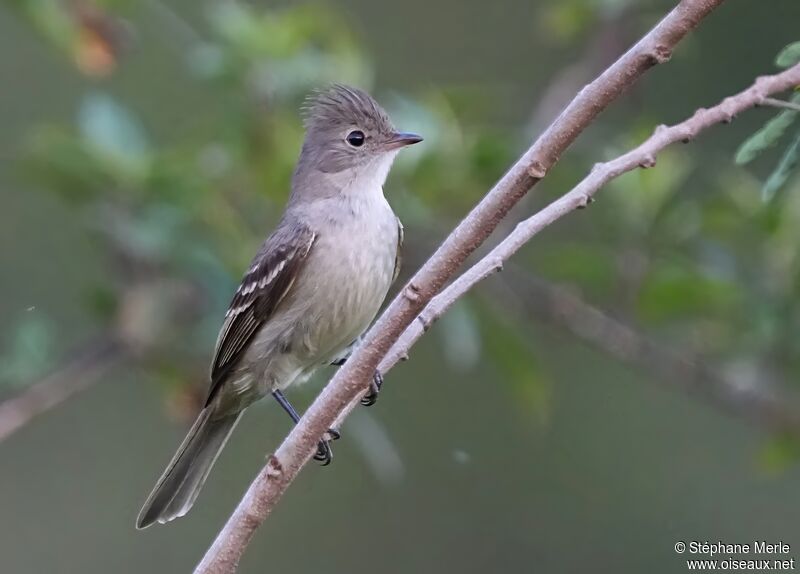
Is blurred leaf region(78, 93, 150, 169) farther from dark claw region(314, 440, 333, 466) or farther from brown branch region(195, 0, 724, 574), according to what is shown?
brown branch region(195, 0, 724, 574)

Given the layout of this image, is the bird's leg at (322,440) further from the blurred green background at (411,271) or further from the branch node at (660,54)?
the branch node at (660,54)

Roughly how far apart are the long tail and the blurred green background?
0.28 metres

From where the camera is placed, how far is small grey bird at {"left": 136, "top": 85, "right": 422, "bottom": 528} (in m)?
5.35

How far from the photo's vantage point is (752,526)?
389 inches

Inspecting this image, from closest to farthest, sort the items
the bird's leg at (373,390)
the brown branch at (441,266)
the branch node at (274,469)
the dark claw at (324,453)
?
the brown branch at (441,266), the branch node at (274,469), the bird's leg at (373,390), the dark claw at (324,453)

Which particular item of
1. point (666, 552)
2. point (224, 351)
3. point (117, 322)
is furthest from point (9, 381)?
point (666, 552)

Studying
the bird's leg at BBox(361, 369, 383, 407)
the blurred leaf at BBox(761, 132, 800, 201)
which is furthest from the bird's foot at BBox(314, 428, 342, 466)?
the blurred leaf at BBox(761, 132, 800, 201)

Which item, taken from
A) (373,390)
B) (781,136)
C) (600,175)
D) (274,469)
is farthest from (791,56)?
(373,390)

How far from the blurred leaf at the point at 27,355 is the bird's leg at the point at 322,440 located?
0.97 m

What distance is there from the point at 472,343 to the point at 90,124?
2.02 meters

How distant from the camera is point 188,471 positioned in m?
5.40

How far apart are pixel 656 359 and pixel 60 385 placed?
254cm

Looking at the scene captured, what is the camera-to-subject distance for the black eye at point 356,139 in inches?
235

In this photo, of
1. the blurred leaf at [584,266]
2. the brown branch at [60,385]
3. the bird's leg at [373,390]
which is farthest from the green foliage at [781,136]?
the brown branch at [60,385]
